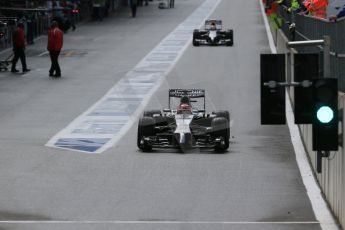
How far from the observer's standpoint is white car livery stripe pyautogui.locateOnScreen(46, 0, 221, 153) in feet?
82.2

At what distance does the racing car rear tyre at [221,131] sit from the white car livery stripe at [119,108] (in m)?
Answer: 2.37

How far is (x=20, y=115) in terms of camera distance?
97.6ft

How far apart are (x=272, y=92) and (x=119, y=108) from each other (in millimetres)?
19575

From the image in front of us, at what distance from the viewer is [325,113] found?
1209 cm

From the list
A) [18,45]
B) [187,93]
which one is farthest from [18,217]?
[18,45]

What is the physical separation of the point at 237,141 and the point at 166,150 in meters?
2.11

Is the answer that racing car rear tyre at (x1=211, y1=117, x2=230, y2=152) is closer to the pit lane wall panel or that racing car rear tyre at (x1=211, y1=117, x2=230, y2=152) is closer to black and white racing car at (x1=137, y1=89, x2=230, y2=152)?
black and white racing car at (x1=137, y1=89, x2=230, y2=152)

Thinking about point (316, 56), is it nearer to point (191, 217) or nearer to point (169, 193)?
point (191, 217)

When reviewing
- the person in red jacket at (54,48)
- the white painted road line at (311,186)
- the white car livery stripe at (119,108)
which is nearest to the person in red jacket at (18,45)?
the person in red jacket at (54,48)

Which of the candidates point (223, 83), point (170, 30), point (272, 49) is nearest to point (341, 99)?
point (223, 83)

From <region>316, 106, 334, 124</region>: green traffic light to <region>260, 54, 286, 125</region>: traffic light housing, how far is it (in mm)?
398

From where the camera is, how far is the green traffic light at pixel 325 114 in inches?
475

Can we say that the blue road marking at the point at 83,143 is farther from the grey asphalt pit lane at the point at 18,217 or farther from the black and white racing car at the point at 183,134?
the grey asphalt pit lane at the point at 18,217

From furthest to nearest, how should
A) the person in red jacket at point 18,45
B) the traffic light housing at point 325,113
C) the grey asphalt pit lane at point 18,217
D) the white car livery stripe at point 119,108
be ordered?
1. the person in red jacket at point 18,45
2. the white car livery stripe at point 119,108
3. the grey asphalt pit lane at point 18,217
4. the traffic light housing at point 325,113
